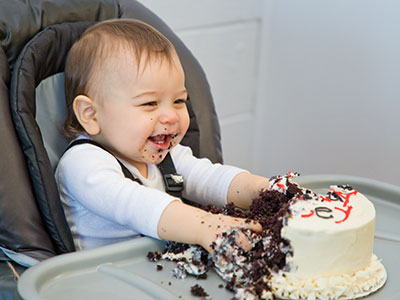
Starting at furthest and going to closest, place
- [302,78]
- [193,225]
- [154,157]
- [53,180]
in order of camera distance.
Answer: [302,78] < [154,157] < [53,180] < [193,225]

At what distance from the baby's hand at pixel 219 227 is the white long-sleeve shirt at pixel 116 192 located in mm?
83

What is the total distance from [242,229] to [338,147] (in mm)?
1471

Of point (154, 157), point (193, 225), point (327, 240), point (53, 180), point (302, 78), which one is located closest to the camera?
point (327, 240)

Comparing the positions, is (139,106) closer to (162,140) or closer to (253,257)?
(162,140)

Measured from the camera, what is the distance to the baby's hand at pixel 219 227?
2.90 ft

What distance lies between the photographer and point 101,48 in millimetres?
1109

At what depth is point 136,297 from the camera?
0.83m

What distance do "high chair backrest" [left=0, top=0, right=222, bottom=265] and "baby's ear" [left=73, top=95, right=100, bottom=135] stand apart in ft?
0.20

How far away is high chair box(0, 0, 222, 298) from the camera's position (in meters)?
1.00

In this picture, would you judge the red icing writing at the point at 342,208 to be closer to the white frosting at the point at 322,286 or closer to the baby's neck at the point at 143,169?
the white frosting at the point at 322,286

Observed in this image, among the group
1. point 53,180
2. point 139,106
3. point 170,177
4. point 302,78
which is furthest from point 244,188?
point 302,78

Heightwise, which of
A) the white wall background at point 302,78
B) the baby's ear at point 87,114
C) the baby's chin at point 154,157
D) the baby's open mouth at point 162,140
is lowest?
the white wall background at point 302,78

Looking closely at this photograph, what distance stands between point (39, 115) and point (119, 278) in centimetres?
42

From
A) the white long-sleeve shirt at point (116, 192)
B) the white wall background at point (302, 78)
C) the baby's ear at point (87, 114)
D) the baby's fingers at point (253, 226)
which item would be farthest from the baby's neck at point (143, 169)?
the white wall background at point (302, 78)
